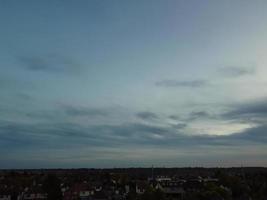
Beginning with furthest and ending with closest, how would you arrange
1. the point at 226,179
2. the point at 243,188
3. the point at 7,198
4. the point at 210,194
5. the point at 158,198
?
the point at 226,179
the point at 243,188
the point at 7,198
the point at 210,194
the point at 158,198

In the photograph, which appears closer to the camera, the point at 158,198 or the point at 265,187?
the point at 158,198

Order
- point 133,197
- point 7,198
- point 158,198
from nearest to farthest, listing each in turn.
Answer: point 158,198 < point 133,197 < point 7,198

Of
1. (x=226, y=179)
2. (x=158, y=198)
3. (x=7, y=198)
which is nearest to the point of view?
(x=158, y=198)

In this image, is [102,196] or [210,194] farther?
[102,196]

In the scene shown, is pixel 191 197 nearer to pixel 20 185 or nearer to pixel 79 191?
pixel 79 191

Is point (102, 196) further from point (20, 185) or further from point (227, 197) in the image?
point (20, 185)

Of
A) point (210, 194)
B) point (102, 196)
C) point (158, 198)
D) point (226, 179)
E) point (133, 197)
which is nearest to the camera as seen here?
point (158, 198)

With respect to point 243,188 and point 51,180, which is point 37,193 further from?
point 243,188

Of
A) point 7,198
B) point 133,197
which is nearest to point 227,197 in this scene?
point 133,197

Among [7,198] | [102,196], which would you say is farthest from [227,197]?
[7,198]
